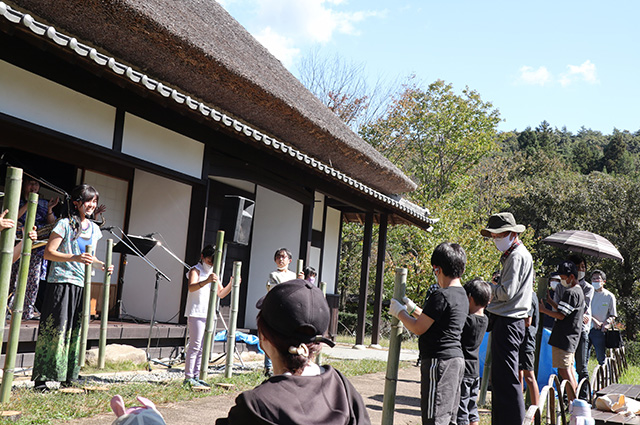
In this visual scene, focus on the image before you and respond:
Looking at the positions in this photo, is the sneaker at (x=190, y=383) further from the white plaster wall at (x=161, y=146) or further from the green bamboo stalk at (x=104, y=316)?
the white plaster wall at (x=161, y=146)

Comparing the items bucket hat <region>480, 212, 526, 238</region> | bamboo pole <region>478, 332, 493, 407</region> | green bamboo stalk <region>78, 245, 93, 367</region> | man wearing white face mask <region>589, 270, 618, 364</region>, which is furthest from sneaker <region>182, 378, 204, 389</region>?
man wearing white face mask <region>589, 270, 618, 364</region>

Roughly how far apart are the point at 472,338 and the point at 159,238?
17.8 feet

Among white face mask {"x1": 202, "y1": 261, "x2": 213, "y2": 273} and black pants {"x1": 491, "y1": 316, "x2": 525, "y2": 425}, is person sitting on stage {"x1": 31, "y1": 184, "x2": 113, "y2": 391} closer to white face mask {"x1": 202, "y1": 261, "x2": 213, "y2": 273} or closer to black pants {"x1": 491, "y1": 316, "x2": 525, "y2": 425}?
white face mask {"x1": 202, "y1": 261, "x2": 213, "y2": 273}

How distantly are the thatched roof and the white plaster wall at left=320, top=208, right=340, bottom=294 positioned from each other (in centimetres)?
209

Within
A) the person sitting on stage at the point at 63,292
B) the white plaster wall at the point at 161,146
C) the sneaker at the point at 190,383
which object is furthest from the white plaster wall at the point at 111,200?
the person sitting on stage at the point at 63,292

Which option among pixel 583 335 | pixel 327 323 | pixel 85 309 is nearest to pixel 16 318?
pixel 85 309

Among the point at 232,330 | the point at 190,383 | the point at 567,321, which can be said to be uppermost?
the point at 567,321

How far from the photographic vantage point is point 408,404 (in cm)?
666

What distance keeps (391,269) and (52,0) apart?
15476 millimetres

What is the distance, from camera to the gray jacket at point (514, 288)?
4.66m

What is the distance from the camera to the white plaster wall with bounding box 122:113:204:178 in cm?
687

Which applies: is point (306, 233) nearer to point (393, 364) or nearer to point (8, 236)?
point (8, 236)

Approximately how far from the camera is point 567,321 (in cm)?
591

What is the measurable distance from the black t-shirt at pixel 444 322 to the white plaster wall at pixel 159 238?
5.39m
